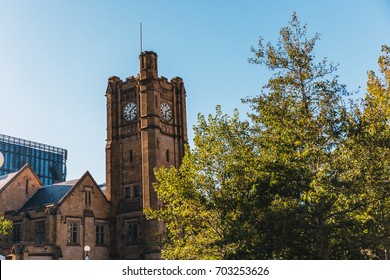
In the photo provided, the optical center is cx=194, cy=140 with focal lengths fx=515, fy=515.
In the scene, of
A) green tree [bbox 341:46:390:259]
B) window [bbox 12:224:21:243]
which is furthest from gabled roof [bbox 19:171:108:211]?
green tree [bbox 341:46:390:259]

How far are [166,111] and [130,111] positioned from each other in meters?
4.62

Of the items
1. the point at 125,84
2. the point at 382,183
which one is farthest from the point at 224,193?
the point at 125,84

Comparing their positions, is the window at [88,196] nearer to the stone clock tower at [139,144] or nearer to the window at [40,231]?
the stone clock tower at [139,144]

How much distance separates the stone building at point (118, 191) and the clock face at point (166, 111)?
0.42ft

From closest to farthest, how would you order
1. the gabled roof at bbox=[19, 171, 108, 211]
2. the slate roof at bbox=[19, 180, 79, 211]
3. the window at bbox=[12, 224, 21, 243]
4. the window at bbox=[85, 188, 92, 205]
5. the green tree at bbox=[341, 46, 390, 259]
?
the green tree at bbox=[341, 46, 390, 259] → the gabled roof at bbox=[19, 171, 108, 211] → the slate roof at bbox=[19, 180, 79, 211] → the window at bbox=[12, 224, 21, 243] → the window at bbox=[85, 188, 92, 205]

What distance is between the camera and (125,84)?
67.8m

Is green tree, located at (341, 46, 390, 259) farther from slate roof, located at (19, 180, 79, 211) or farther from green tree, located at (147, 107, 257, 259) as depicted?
slate roof, located at (19, 180, 79, 211)

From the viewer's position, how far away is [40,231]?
57531 millimetres

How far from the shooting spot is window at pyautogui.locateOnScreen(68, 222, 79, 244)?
188 feet

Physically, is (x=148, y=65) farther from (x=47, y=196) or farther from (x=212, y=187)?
(x=212, y=187)

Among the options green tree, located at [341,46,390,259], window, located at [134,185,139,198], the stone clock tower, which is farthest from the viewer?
window, located at [134,185,139,198]

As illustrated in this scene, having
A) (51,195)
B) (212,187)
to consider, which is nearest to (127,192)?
(51,195)
